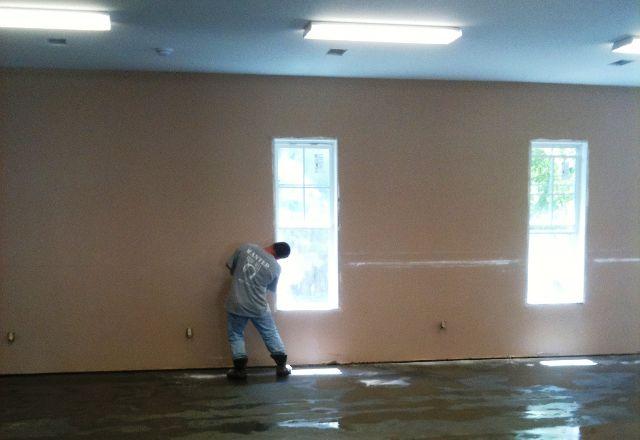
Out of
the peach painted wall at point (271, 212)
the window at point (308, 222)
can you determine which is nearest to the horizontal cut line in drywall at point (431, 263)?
the peach painted wall at point (271, 212)

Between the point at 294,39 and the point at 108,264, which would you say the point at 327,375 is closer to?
the point at 108,264

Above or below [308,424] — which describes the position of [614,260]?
above

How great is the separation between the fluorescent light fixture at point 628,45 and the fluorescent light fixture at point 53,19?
375cm

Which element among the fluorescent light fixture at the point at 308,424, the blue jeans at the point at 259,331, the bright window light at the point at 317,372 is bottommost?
the bright window light at the point at 317,372

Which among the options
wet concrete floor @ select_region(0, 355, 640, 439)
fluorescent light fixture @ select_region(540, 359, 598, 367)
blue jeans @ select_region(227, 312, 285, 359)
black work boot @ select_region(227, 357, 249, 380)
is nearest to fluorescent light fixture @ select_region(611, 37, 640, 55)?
wet concrete floor @ select_region(0, 355, 640, 439)

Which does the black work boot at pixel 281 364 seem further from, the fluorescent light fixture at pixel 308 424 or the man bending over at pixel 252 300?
the fluorescent light fixture at pixel 308 424

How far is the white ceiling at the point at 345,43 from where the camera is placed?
11.7 ft

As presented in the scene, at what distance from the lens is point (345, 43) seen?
4312 millimetres

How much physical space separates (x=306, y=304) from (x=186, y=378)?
4.41 feet

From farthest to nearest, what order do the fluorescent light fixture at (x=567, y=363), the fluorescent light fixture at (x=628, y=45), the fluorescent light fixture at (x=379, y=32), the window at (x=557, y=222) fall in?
the window at (x=557, y=222) → the fluorescent light fixture at (x=567, y=363) → the fluorescent light fixture at (x=628, y=45) → the fluorescent light fixture at (x=379, y=32)

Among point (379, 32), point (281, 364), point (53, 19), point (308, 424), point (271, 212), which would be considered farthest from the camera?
point (271, 212)

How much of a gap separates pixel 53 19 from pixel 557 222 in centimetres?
504

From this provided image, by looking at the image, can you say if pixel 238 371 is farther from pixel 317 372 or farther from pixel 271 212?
pixel 271 212

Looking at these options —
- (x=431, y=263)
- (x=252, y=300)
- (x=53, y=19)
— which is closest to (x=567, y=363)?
(x=431, y=263)
